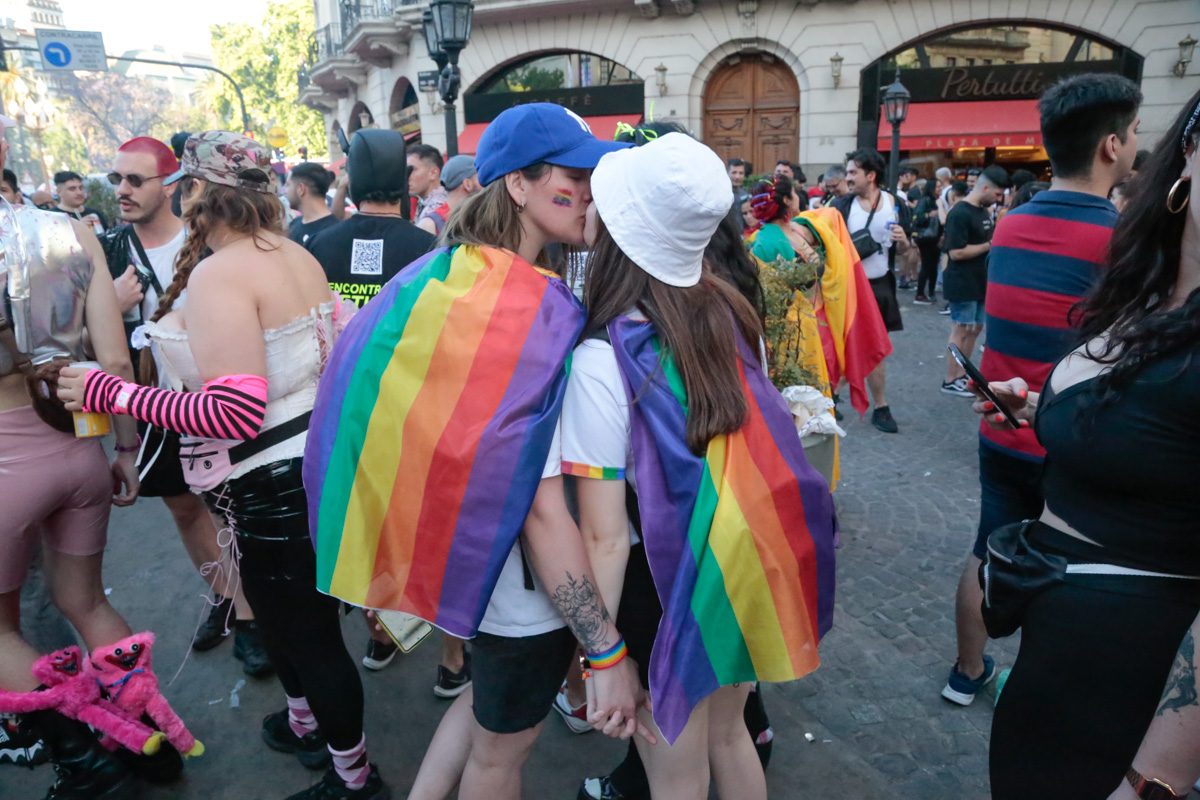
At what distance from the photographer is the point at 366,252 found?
3.40 metres

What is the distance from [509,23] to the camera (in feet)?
58.7

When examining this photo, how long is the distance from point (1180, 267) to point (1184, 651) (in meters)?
0.73

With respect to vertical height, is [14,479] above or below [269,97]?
below

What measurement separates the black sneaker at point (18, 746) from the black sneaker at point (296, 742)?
2.18ft

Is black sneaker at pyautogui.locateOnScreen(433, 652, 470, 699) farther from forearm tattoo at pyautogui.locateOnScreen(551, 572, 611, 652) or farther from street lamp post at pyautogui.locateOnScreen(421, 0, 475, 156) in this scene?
street lamp post at pyautogui.locateOnScreen(421, 0, 475, 156)


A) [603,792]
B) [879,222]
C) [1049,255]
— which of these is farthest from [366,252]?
[879,222]

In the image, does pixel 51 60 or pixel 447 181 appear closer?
pixel 447 181

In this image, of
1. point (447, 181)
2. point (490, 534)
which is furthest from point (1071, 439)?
point (447, 181)

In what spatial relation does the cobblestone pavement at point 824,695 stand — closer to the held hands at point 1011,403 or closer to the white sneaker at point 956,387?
the held hands at point 1011,403

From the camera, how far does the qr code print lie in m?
3.38

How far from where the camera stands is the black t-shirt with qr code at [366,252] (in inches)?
133

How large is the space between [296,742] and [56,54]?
1761cm

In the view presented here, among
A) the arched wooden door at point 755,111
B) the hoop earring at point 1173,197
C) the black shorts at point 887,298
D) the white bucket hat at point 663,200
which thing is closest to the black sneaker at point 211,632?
the white bucket hat at point 663,200

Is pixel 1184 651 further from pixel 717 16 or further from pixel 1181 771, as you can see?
pixel 717 16
